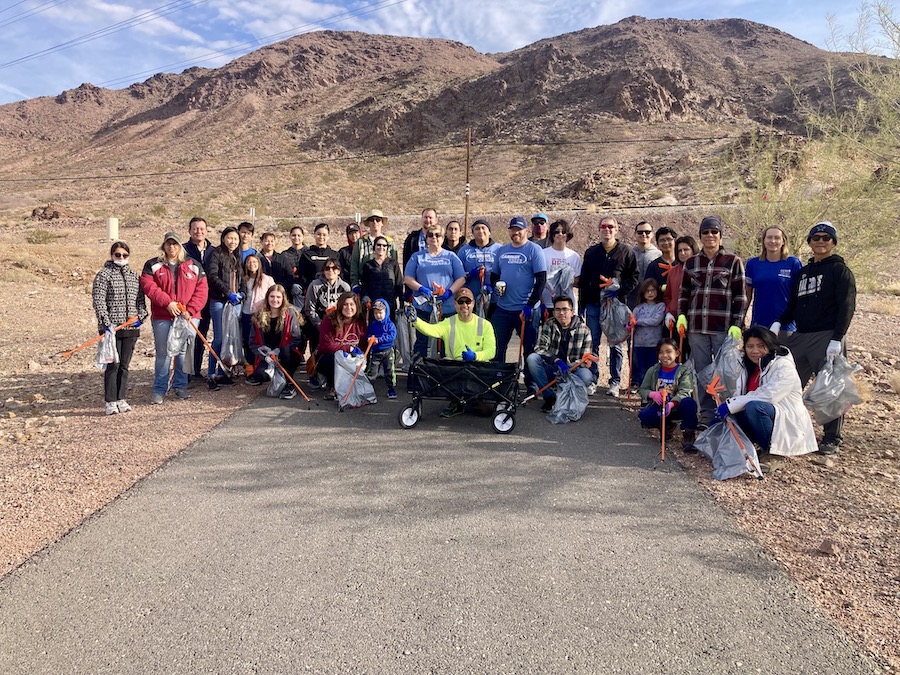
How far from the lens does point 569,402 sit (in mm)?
6148

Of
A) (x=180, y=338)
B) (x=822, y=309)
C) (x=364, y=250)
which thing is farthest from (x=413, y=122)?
(x=822, y=309)

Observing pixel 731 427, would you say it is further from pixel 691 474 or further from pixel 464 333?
pixel 464 333

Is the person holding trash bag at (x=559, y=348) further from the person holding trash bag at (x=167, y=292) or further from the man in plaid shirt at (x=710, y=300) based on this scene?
the person holding trash bag at (x=167, y=292)

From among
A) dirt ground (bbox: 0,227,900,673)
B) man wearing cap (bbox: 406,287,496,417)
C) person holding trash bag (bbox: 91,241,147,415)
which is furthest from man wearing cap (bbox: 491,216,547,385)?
person holding trash bag (bbox: 91,241,147,415)

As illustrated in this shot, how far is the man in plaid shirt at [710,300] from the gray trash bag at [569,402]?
3.86 ft

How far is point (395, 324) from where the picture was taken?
293 inches

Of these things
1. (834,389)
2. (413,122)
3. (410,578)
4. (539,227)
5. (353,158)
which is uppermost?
(413,122)

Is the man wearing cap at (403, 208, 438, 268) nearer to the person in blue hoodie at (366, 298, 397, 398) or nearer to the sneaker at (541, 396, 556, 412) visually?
the person in blue hoodie at (366, 298, 397, 398)

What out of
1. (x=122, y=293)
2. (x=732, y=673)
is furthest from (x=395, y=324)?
(x=732, y=673)

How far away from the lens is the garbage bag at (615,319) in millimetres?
6906

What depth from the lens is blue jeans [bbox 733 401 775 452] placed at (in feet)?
16.0

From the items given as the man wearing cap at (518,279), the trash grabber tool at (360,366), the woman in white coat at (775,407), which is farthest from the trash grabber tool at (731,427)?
the trash grabber tool at (360,366)

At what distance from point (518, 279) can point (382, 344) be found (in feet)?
5.70

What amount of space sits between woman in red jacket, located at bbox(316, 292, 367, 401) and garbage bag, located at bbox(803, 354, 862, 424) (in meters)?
4.57
